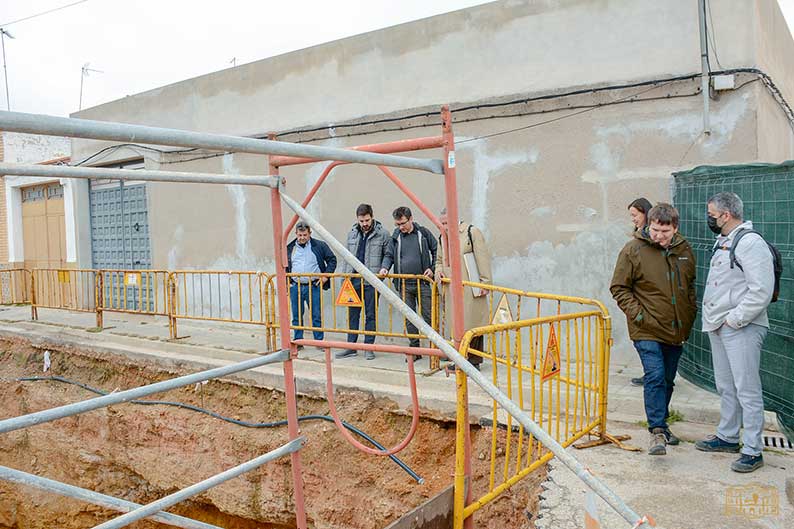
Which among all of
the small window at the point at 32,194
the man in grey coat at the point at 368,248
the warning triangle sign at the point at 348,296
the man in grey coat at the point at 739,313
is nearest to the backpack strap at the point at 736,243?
the man in grey coat at the point at 739,313

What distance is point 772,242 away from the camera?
463 cm

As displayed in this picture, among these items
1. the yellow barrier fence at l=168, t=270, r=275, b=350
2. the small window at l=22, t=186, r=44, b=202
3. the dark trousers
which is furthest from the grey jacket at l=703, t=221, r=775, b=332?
the small window at l=22, t=186, r=44, b=202

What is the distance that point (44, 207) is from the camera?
49.6 ft

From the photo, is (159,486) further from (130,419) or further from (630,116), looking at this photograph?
(630,116)

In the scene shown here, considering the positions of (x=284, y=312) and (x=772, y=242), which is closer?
(x=284, y=312)

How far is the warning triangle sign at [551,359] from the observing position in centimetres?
401

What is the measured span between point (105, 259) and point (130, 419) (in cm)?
631

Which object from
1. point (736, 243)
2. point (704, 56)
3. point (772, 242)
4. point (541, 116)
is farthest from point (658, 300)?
point (541, 116)

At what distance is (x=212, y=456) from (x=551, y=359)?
14.7 feet

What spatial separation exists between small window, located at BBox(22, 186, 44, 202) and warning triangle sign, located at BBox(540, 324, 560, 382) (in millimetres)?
14866

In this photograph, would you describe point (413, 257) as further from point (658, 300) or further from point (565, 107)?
point (658, 300)

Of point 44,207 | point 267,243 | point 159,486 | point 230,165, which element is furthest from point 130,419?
point 44,207

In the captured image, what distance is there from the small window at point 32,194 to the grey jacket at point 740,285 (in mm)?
15521

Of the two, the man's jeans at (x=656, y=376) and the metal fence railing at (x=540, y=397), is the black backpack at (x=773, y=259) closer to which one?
the man's jeans at (x=656, y=376)
